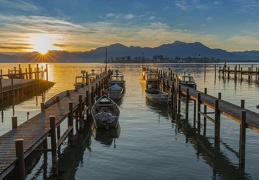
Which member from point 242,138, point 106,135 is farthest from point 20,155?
point 106,135

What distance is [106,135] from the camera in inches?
945

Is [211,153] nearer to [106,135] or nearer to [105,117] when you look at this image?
[106,135]

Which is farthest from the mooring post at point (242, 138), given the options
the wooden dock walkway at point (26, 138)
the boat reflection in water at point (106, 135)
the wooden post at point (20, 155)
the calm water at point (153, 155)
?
the wooden post at point (20, 155)

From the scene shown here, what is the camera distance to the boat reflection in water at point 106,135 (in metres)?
22.4

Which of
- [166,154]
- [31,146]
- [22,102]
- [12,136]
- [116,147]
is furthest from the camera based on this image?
[22,102]

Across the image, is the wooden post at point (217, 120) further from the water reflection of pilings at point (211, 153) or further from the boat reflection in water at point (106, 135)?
the boat reflection in water at point (106, 135)

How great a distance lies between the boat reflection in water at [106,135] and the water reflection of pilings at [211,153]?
5182mm

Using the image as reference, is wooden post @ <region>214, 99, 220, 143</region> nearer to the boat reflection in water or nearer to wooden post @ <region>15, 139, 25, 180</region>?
the boat reflection in water

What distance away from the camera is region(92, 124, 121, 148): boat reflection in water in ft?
73.6

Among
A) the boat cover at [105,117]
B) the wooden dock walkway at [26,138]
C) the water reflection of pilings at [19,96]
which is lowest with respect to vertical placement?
the water reflection of pilings at [19,96]

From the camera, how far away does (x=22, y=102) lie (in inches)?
1732

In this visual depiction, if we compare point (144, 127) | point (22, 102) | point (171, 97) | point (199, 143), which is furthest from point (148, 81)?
point (199, 143)

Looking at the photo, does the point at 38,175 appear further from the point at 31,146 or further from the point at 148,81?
the point at 148,81

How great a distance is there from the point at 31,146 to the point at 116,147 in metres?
8.13
